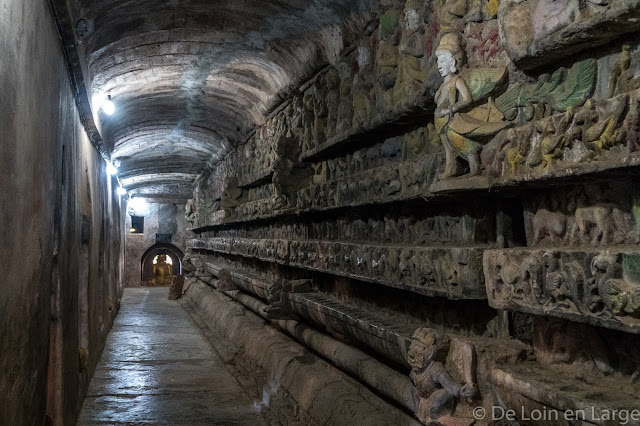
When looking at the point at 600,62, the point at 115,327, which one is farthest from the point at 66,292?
the point at 115,327

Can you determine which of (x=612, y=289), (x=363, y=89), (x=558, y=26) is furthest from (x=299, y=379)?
(x=558, y=26)

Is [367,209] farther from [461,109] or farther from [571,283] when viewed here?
[571,283]

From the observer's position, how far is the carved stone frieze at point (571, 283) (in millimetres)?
2488

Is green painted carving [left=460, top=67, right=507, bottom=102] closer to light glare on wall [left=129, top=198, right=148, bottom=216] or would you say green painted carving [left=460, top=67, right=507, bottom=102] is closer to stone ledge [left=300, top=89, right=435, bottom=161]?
stone ledge [left=300, top=89, right=435, bottom=161]

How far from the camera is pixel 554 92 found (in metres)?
3.07

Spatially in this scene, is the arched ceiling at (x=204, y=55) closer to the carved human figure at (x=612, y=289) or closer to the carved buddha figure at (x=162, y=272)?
the carved human figure at (x=612, y=289)

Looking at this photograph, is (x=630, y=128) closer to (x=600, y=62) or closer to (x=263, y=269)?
(x=600, y=62)

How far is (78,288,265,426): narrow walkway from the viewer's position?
20.6 feet

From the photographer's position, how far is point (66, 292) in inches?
209

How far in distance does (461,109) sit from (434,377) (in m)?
1.75

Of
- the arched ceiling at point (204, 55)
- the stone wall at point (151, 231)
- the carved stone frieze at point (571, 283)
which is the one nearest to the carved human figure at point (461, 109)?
the carved stone frieze at point (571, 283)

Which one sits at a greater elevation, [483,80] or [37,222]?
[483,80]

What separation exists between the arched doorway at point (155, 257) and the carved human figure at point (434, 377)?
25.0 meters

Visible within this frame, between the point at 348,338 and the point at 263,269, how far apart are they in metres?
4.63
